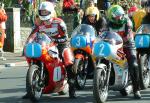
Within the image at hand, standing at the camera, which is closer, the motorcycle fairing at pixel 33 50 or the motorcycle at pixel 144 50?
the motorcycle fairing at pixel 33 50

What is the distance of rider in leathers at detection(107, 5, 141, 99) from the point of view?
37.0 ft

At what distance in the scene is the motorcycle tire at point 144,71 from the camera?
38.9 feet

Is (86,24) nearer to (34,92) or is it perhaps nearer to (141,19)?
(141,19)

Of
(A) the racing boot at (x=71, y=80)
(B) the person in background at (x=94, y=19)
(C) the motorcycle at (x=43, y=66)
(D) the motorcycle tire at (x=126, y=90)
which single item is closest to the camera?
(C) the motorcycle at (x=43, y=66)

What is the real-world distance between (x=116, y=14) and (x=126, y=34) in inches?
18.5

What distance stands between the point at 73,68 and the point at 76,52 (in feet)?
2.69

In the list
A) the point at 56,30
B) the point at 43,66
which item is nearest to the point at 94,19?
the point at 56,30

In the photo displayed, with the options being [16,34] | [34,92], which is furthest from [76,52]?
[16,34]

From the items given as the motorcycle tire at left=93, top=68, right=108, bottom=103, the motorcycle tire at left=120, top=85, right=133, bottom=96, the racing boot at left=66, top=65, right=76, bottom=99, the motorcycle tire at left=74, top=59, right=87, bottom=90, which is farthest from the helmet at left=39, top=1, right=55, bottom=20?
the motorcycle tire at left=120, top=85, right=133, bottom=96

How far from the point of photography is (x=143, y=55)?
40.2ft

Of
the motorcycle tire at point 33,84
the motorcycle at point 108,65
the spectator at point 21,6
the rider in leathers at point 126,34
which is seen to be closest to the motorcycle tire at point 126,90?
the rider in leathers at point 126,34

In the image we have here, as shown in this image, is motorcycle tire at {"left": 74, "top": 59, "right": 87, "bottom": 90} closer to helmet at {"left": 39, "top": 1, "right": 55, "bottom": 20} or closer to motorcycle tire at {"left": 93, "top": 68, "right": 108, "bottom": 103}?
helmet at {"left": 39, "top": 1, "right": 55, "bottom": 20}

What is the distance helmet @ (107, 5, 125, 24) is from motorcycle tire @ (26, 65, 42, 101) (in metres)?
1.71

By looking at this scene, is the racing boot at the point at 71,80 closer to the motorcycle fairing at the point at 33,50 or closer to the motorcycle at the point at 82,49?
the motorcycle at the point at 82,49
